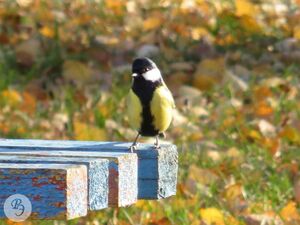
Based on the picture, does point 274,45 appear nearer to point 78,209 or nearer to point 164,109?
point 164,109

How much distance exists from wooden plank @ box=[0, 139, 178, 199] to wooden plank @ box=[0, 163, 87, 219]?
561mm

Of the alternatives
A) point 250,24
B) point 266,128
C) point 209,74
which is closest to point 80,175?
point 266,128

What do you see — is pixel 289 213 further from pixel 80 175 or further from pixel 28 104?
pixel 28 104

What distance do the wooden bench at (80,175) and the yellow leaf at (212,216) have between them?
105 centimetres

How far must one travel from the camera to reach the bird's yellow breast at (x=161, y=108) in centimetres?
445

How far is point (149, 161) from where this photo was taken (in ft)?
13.2

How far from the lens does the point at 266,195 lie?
19.0ft

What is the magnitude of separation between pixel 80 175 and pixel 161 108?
1.09m

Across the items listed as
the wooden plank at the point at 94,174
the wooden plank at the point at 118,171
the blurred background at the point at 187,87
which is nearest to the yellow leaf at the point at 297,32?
the blurred background at the point at 187,87

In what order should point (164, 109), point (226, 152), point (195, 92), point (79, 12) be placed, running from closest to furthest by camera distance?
point (164, 109)
point (226, 152)
point (195, 92)
point (79, 12)

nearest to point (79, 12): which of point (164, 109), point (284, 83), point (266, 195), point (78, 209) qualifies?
point (284, 83)

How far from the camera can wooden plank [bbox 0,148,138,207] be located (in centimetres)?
367

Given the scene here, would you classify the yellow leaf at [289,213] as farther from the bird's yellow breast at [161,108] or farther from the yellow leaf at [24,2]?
the yellow leaf at [24,2]

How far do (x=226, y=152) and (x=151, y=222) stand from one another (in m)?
1.37
